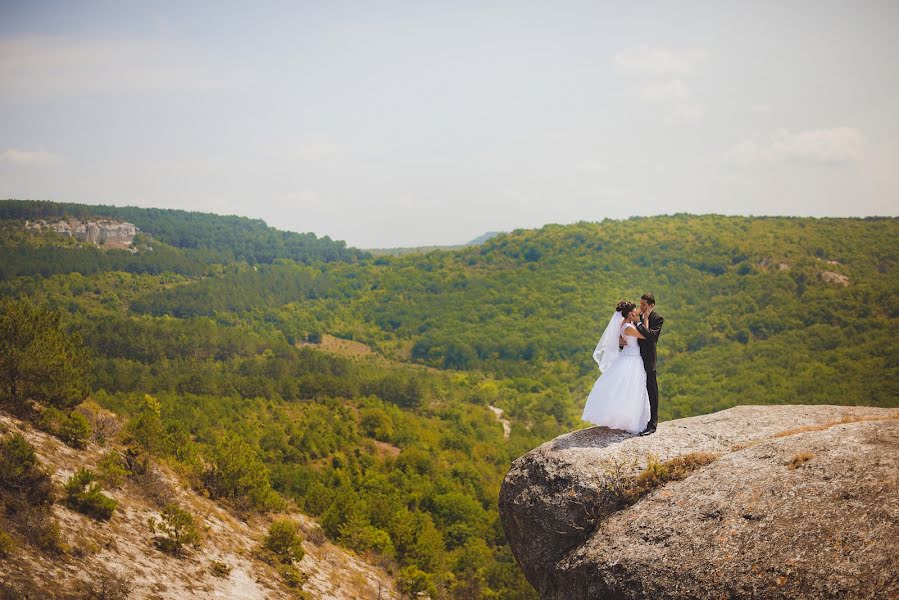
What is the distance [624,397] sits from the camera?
12227mm

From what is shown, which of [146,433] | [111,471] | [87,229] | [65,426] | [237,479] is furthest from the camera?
[87,229]

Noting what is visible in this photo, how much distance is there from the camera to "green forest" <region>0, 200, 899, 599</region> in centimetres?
2916

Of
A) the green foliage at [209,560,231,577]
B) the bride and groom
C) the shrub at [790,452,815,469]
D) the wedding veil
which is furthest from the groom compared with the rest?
the green foliage at [209,560,231,577]

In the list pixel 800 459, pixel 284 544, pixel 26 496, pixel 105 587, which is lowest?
pixel 284 544

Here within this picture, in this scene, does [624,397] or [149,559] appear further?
[149,559]

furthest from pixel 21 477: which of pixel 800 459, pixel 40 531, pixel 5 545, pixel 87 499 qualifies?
pixel 800 459

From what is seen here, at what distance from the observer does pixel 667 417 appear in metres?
82.7

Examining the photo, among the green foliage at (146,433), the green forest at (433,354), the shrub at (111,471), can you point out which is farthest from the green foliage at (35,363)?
the shrub at (111,471)

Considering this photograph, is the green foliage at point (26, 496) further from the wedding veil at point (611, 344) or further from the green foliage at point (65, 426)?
the wedding veil at point (611, 344)

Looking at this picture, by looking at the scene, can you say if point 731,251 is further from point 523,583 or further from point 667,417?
point 523,583

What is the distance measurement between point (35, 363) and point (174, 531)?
7.32 meters

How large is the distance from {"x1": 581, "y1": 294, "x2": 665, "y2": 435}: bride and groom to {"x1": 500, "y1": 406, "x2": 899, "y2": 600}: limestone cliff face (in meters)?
0.38

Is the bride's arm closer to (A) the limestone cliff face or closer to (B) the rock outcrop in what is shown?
(A) the limestone cliff face

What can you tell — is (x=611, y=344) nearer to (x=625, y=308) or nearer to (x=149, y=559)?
(x=625, y=308)
